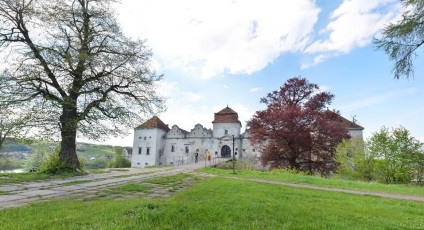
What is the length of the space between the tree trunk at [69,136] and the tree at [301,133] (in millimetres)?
15156

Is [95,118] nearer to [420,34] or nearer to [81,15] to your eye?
[81,15]

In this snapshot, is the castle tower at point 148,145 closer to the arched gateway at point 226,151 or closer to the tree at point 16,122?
the arched gateway at point 226,151

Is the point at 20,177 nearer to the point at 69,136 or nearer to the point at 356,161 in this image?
the point at 69,136

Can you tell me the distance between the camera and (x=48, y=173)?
11.7 m

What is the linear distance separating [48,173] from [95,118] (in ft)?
10.7

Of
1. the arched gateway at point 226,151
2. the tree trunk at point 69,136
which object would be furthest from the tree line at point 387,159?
the arched gateway at point 226,151

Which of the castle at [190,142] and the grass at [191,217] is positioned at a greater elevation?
the castle at [190,142]

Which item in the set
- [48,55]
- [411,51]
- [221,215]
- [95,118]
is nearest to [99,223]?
[221,215]

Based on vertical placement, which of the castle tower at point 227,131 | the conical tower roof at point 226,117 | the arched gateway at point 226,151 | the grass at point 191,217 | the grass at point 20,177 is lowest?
the grass at point 20,177

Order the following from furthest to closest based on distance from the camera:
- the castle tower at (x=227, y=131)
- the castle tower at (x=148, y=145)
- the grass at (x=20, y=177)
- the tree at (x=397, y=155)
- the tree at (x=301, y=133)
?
the castle tower at (x=148, y=145) < the castle tower at (x=227, y=131) < the tree at (x=301, y=133) < the tree at (x=397, y=155) < the grass at (x=20, y=177)

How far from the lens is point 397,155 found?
52.7ft

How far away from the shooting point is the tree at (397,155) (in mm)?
15548

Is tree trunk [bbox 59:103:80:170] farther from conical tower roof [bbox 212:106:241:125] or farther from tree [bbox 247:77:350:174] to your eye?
conical tower roof [bbox 212:106:241:125]

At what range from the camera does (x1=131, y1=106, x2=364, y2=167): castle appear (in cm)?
4034
